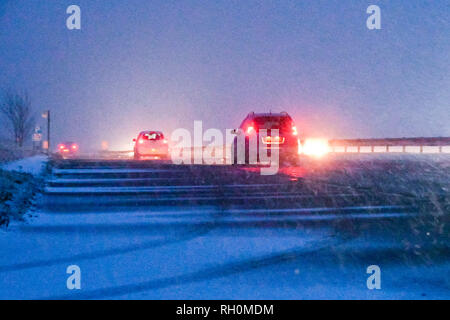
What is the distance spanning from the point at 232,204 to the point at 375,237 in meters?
4.02

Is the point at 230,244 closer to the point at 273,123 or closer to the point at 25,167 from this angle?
the point at 273,123

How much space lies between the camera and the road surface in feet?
19.2

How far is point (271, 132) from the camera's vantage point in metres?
20.4

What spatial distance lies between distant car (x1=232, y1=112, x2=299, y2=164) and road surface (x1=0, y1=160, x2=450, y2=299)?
6.02 meters

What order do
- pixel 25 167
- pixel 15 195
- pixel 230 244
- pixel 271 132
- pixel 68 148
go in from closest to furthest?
pixel 230 244, pixel 15 195, pixel 271 132, pixel 25 167, pixel 68 148

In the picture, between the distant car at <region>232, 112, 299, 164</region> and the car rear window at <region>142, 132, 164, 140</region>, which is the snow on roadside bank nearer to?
the distant car at <region>232, 112, 299, 164</region>

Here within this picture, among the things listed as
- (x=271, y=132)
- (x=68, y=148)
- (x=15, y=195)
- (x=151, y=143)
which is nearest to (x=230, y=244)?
(x=15, y=195)

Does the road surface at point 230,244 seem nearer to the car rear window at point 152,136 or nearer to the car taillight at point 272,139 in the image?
the car taillight at point 272,139

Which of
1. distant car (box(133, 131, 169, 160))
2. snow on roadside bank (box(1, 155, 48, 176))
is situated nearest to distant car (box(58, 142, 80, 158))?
distant car (box(133, 131, 169, 160))

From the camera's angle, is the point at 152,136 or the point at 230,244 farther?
the point at 152,136

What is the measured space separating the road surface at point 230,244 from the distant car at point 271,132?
6.02 meters

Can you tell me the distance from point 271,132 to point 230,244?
1267cm

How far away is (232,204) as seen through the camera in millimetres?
12023
